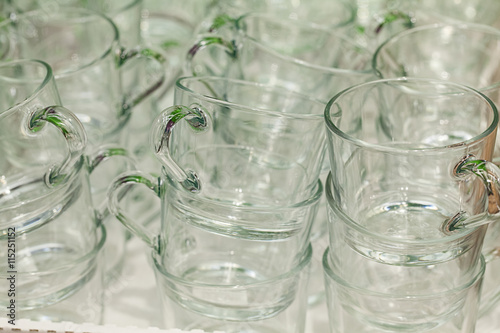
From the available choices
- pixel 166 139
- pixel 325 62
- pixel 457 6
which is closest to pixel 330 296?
pixel 166 139

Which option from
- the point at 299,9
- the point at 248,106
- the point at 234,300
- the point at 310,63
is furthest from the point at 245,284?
the point at 299,9

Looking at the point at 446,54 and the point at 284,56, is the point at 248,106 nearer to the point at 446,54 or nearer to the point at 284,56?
the point at 284,56

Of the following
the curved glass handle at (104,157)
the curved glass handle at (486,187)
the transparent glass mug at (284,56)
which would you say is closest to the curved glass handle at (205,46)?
the transparent glass mug at (284,56)

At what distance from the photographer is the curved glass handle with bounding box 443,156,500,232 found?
16.9 inches

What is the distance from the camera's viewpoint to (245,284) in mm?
502

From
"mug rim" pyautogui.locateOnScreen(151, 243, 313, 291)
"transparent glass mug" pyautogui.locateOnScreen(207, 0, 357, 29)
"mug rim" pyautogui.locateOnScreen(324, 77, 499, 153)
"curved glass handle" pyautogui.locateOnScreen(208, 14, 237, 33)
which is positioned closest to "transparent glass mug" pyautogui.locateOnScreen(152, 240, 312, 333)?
"mug rim" pyautogui.locateOnScreen(151, 243, 313, 291)

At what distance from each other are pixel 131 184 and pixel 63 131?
0.23 feet

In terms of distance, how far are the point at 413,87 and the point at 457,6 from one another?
1.19ft

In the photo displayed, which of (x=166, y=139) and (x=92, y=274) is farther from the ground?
(x=166, y=139)

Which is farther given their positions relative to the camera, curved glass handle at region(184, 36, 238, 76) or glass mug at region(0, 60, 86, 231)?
curved glass handle at region(184, 36, 238, 76)

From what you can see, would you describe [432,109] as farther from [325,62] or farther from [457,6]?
[457,6]

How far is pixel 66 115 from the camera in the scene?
1.60ft

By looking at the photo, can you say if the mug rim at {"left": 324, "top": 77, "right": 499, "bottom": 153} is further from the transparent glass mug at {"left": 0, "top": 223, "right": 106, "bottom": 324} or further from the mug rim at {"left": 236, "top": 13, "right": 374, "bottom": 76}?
the transparent glass mug at {"left": 0, "top": 223, "right": 106, "bottom": 324}

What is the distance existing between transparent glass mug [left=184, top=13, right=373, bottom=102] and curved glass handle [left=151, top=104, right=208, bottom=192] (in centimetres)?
12
